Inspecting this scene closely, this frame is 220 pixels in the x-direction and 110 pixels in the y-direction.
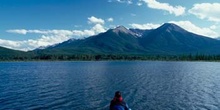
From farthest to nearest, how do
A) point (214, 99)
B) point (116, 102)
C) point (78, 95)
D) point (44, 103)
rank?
point (78, 95) < point (214, 99) < point (44, 103) < point (116, 102)

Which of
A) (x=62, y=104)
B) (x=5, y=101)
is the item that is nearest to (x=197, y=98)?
(x=62, y=104)

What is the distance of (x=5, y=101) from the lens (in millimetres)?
50625

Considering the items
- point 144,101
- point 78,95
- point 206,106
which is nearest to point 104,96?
point 78,95

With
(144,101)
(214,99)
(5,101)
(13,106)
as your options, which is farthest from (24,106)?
(214,99)

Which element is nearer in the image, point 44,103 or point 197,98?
point 44,103

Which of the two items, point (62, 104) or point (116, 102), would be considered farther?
point (62, 104)

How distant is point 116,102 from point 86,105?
13.8m

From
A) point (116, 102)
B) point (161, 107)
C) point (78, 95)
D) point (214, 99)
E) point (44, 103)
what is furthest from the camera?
point (78, 95)

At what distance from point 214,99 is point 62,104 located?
30185 millimetres

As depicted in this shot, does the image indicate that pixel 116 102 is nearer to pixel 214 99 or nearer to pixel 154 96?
pixel 154 96

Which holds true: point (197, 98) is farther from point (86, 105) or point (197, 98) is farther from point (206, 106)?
point (86, 105)

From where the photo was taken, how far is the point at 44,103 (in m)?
49.1

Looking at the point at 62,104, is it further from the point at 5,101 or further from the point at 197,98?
the point at 197,98

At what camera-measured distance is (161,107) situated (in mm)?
45656
